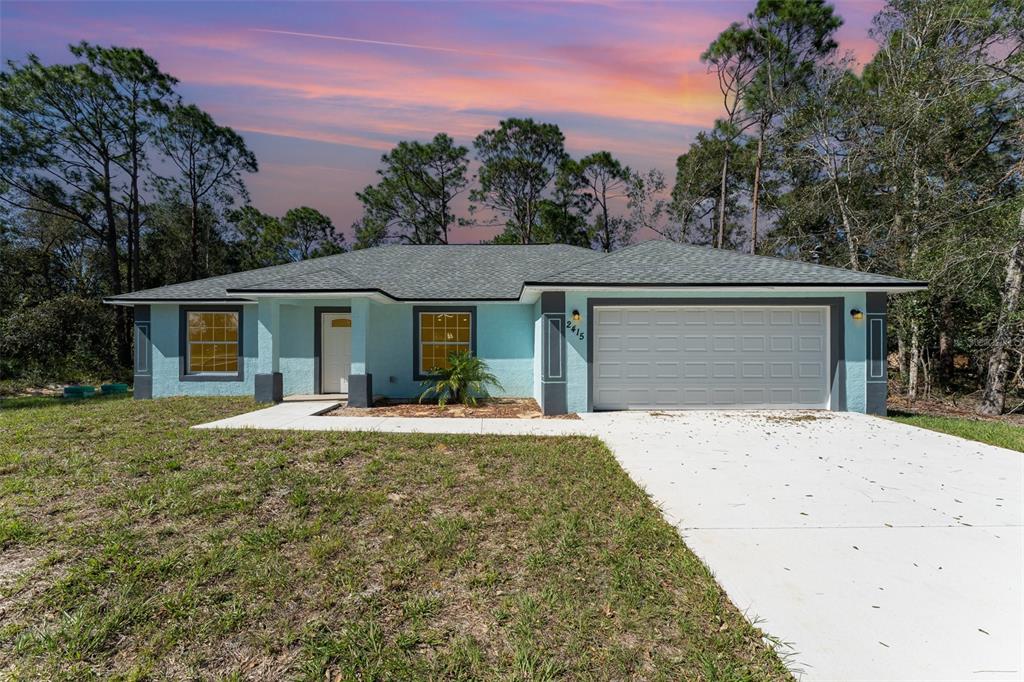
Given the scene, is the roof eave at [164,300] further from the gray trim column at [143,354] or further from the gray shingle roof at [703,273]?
the gray shingle roof at [703,273]

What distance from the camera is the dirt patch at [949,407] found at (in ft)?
32.0

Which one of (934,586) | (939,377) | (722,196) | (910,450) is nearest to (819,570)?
(934,586)

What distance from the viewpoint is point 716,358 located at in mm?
9148

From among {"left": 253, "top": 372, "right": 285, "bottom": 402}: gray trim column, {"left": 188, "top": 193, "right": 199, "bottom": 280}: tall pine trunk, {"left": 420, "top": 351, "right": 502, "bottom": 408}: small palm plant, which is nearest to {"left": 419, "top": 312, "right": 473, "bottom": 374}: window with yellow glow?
{"left": 420, "top": 351, "right": 502, "bottom": 408}: small palm plant

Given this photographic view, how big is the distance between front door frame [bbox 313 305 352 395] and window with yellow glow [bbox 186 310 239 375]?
2339 mm

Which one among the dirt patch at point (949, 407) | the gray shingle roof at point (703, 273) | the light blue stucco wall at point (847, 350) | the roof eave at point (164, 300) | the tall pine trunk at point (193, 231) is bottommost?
the dirt patch at point (949, 407)

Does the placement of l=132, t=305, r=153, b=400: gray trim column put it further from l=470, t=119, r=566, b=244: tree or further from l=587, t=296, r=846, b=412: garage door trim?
l=470, t=119, r=566, b=244: tree

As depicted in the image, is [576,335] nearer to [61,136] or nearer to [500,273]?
[500,273]

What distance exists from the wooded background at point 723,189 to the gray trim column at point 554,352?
31.1 ft

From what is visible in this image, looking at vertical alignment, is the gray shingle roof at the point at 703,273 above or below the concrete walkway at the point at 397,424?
above

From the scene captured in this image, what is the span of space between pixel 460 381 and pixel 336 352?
12.2ft

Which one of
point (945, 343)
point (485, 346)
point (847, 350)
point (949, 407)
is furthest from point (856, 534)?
point (945, 343)

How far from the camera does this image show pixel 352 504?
13.4 feet

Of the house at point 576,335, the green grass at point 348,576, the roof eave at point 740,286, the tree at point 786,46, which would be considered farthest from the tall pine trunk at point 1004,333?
the green grass at point 348,576
